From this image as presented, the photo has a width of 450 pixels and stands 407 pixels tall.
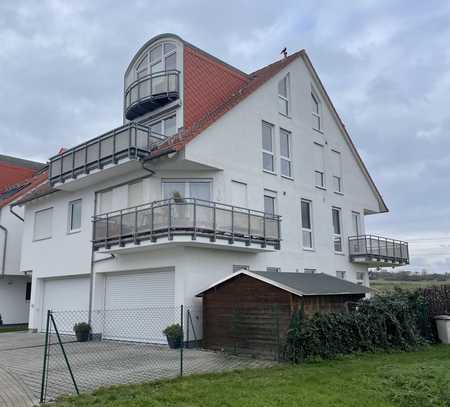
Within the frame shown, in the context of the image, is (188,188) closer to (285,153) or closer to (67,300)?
(285,153)

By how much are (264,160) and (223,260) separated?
193 inches

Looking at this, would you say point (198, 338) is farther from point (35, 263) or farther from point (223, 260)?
point (35, 263)

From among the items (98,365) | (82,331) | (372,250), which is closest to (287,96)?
(372,250)

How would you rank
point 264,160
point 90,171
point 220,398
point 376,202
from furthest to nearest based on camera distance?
1. point 376,202
2. point 264,160
3. point 90,171
4. point 220,398

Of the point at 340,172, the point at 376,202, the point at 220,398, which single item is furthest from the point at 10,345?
the point at 376,202

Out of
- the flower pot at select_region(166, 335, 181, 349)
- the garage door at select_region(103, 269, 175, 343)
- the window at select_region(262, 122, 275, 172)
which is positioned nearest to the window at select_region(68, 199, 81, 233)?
the garage door at select_region(103, 269, 175, 343)

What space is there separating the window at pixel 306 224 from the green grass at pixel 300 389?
1013cm

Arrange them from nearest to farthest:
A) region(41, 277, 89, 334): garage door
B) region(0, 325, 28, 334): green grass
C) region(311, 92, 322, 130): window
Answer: region(41, 277, 89, 334): garage door < region(311, 92, 322, 130): window < region(0, 325, 28, 334): green grass

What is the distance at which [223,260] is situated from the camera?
16.2 m

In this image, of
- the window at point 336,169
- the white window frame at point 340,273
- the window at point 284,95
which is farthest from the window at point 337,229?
the window at point 284,95

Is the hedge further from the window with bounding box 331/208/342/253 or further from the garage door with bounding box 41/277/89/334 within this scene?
the garage door with bounding box 41/277/89/334

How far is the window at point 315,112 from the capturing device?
22.5m

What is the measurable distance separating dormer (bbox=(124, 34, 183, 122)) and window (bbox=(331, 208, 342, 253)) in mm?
9819

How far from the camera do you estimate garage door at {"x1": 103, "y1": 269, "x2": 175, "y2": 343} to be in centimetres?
1584
